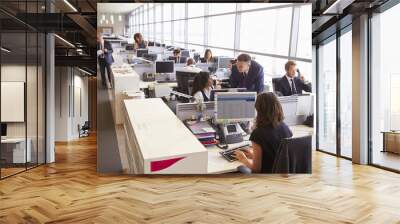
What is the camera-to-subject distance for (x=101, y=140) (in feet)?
20.8

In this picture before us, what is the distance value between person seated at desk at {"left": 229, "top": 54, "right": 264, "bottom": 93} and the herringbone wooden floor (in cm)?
156

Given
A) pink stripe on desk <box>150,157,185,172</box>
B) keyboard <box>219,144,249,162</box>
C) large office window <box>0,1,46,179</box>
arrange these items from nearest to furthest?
1. pink stripe on desk <box>150,157,185,172</box>
2. keyboard <box>219,144,249,162</box>
3. large office window <box>0,1,46,179</box>

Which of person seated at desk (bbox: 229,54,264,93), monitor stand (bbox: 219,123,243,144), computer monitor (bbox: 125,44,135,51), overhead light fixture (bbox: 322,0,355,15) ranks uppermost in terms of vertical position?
overhead light fixture (bbox: 322,0,355,15)

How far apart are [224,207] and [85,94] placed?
1609 centimetres

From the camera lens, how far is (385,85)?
7500 millimetres

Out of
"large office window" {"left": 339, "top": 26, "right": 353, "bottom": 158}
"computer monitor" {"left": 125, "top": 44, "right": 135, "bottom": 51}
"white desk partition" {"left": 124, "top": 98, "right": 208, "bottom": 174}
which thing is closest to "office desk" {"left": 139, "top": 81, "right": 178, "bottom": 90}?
"white desk partition" {"left": 124, "top": 98, "right": 208, "bottom": 174}

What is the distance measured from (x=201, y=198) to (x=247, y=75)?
2301 millimetres

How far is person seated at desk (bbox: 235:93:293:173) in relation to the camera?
5996mm

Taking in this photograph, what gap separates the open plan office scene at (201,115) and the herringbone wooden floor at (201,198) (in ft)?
0.09

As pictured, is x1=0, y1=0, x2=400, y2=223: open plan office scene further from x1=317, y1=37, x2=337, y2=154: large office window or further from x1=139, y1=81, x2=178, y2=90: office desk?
x1=317, y1=37, x2=337, y2=154: large office window

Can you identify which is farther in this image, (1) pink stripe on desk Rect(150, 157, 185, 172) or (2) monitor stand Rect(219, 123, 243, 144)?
(2) monitor stand Rect(219, 123, 243, 144)

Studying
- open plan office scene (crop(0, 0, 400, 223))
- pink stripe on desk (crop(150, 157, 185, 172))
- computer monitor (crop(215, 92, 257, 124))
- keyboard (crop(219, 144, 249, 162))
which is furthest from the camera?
computer monitor (crop(215, 92, 257, 124))

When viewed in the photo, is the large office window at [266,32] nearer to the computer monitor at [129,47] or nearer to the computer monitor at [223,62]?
the computer monitor at [223,62]

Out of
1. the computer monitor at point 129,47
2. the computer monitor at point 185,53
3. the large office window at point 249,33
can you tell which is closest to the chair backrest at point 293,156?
the large office window at point 249,33
